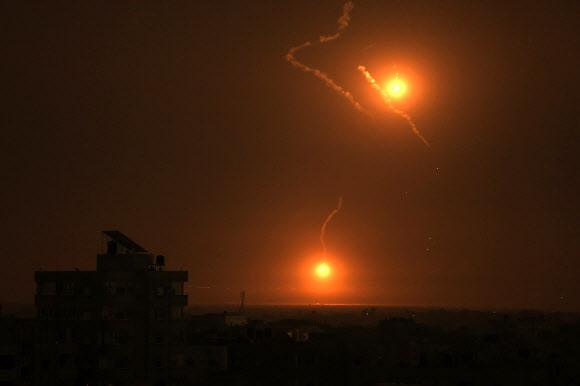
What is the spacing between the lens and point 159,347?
193 feet

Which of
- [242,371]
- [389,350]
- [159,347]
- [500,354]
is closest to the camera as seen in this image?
[159,347]

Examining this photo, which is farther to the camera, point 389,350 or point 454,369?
point 389,350

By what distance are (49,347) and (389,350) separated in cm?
6314

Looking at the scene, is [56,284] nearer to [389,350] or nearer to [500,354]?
[500,354]

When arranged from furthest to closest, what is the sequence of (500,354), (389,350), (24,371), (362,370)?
(389,350)
(500,354)
(362,370)
(24,371)

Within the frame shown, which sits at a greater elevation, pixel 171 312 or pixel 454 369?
pixel 171 312

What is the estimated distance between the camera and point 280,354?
67250 millimetres

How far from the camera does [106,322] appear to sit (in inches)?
2254

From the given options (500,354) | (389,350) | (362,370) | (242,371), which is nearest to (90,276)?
(242,371)

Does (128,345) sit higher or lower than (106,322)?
lower

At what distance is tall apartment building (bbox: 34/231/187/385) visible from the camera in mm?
56562

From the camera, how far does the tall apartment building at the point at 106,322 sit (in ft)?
186

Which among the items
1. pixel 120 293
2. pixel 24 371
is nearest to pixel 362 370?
pixel 120 293

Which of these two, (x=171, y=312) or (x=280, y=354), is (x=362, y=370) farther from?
(x=171, y=312)
